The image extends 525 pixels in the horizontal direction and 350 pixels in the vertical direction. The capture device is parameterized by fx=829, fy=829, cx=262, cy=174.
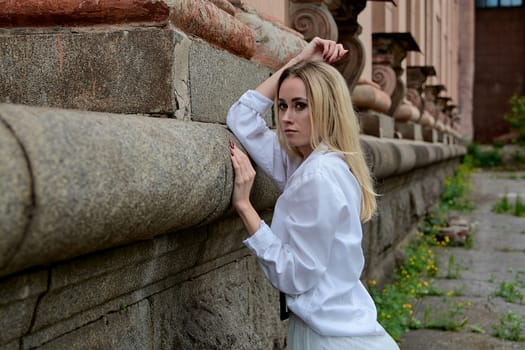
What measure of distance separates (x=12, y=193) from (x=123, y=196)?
0.34 metres

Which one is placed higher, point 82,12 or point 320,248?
point 82,12

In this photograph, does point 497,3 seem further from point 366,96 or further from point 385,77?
point 366,96

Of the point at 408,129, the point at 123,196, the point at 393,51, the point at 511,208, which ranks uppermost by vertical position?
the point at 393,51

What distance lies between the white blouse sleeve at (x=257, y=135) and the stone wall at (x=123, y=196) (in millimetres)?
60

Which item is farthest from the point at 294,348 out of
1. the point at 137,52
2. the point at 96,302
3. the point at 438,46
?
the point at 438,46

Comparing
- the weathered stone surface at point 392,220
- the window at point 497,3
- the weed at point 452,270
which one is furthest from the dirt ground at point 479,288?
the window at point 497,3

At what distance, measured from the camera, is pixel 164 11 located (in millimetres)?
2232

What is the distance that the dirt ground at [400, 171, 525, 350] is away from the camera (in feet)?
13.8

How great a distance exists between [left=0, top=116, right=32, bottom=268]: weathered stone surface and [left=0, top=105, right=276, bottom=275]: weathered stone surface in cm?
1

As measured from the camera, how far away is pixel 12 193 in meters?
1.22

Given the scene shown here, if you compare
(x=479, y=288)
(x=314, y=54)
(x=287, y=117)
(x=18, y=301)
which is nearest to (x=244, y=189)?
(x=287, y=117)

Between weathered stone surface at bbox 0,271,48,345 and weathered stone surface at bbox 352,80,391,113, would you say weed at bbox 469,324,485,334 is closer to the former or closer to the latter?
weathered stone surface at bbox 352,80,391,113

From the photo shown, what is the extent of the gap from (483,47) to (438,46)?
18.6 metres

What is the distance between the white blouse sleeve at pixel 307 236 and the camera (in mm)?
2111
